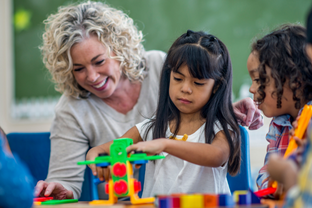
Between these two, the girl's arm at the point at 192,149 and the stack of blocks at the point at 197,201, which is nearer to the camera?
the stack of blocks at the point at 197,201

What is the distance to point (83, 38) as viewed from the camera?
1.45 m

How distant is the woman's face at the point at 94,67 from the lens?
142 centimetres

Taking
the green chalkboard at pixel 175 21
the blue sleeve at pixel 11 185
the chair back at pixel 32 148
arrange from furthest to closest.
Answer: the green chalkboard at pixel 175 21, the chair back at pixel 32 148, the blue sleeve at pixel 11 185

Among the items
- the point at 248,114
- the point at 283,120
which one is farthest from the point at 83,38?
the point at 283,120

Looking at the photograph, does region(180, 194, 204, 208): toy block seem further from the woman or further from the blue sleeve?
the woman

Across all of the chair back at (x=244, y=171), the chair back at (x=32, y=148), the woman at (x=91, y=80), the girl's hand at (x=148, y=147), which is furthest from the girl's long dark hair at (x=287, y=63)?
the chair back at (x=32, y=148)

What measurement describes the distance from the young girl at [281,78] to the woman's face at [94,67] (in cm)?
67

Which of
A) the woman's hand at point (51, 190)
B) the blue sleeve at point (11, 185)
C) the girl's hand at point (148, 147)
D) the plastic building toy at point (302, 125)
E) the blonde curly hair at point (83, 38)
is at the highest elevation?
the blonde curly hair at point (83, 38)

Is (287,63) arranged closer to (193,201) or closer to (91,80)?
(193,201)

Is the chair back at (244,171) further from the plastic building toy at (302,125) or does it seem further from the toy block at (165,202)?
the toy block at (165,202)

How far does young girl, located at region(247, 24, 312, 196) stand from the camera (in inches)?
38.9

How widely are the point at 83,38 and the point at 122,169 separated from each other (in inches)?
32.6

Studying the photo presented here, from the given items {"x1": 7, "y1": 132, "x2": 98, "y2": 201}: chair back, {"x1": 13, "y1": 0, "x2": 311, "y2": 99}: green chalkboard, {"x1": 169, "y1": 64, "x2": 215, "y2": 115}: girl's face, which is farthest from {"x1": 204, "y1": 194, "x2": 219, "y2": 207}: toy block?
{"x1": 13, "y1": 0, "x2": 311, "y2": 99}: green chalkboard

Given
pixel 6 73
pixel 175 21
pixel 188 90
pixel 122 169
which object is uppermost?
pixel 175 21
